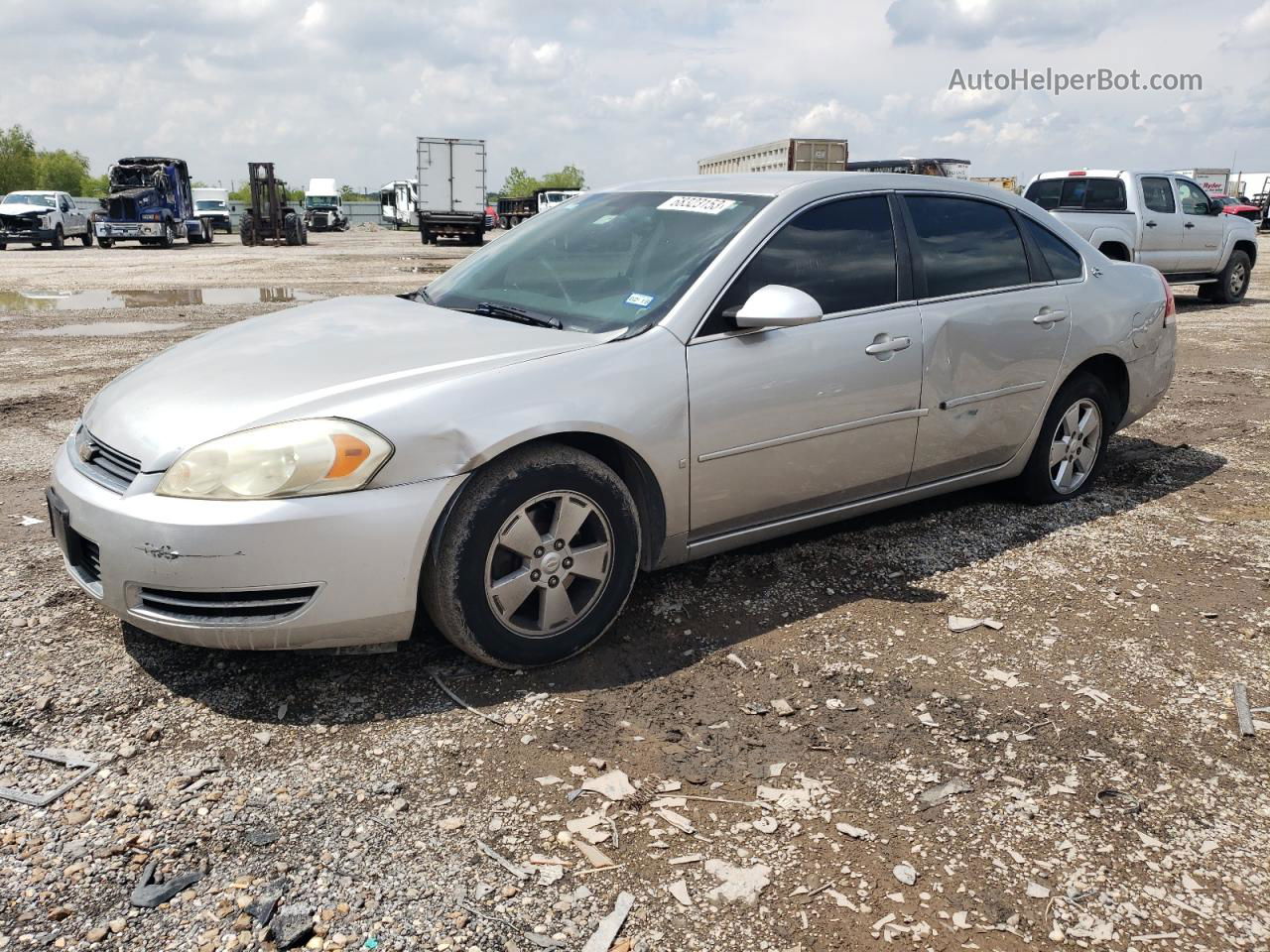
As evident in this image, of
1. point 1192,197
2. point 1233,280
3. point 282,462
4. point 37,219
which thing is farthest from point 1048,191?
point 37,219

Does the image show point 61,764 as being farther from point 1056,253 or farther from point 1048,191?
point 1048,191

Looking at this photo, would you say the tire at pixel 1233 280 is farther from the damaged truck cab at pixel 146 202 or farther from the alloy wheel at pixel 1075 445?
the damaged truck cab at pixel 146 202

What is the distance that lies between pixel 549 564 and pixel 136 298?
49.5 feet

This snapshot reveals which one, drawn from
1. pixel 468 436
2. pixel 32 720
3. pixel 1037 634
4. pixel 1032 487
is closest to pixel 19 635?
→ pixel 32 720

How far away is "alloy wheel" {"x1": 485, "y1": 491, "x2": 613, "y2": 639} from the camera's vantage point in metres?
3.13

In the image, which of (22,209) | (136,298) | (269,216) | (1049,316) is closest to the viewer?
(1049,316)

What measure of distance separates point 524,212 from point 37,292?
37290mm

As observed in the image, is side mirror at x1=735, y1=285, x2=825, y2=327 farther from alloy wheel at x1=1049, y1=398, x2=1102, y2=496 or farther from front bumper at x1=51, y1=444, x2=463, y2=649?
alloy wheel at x1=1049, y1=398, x2=1102, y2=496

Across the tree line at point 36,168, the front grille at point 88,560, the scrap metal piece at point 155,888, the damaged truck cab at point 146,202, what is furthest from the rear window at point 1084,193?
the tree line at point 36,168

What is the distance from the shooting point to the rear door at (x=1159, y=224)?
13734 millimetres

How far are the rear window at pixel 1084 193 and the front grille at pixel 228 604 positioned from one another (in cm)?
1350

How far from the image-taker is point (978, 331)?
4355 millimetres

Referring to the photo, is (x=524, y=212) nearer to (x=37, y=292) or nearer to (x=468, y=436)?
(x=37, y=292)

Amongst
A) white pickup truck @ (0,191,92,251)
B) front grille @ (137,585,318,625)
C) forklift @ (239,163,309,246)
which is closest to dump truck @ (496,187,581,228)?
forklift @ (239,163,309,246)
